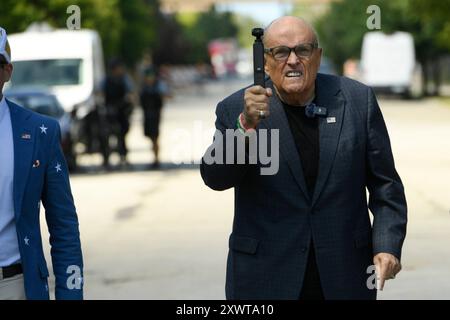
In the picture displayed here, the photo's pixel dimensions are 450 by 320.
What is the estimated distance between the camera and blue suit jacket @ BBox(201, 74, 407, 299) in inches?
185

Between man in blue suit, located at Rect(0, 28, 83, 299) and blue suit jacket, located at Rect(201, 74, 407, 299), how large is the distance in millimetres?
571

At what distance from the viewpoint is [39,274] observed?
4.40 meters

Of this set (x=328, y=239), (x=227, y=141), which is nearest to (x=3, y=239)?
(x=227, y=141)

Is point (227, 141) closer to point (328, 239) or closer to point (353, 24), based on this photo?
point (328, 239)

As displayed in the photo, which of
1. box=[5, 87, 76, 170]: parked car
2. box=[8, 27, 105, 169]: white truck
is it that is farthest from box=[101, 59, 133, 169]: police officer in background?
box=[8, 27, 105, 169]: white truck

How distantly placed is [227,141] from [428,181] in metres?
14.9

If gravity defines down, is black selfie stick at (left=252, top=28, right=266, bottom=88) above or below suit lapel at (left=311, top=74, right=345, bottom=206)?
above

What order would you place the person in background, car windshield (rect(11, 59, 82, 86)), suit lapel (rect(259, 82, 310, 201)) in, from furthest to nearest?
car windshield (rect(11, 59, 82, 86)), the person in background, suit lapel (rect(259, 82, 310, 201))

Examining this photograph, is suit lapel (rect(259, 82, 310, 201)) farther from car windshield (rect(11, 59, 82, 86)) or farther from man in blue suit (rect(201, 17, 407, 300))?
car windshield (rect(11, 59, 82, 86))

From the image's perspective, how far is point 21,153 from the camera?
436 cm

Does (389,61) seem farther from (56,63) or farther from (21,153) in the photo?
(21,153)

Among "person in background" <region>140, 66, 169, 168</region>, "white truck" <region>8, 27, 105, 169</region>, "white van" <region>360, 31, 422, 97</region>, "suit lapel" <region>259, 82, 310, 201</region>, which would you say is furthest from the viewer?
"white van" <region>360, 31, 422, 97</region>

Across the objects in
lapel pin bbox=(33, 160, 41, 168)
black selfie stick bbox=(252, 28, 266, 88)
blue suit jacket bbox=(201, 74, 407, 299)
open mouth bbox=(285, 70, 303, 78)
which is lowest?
blue suit jacket bbox=(201, 74, 407, 299)

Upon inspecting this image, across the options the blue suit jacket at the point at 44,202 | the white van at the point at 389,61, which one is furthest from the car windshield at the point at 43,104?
the white van at the point at 389,61
